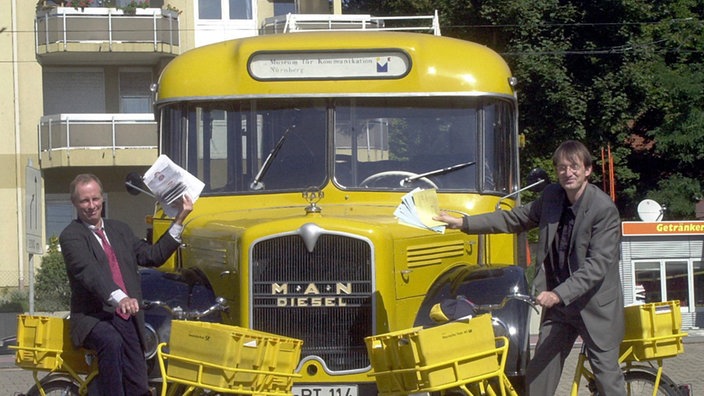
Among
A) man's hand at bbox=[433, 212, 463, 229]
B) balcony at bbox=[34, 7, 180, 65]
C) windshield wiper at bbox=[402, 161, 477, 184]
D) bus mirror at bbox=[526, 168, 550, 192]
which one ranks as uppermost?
balcony at bbox=[34, 7, 180, 65]

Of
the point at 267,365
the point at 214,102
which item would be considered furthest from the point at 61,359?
the point at 214,102

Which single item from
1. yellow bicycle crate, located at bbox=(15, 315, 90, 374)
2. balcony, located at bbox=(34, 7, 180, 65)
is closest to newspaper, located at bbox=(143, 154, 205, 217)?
yellow bicycle crate, located at bbox=(15, 315, 90, 374)

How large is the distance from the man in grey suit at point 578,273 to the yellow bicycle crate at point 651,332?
385 millimetres

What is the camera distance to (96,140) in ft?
106

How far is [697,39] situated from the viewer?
33469 mm

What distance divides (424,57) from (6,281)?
24114 millimetres

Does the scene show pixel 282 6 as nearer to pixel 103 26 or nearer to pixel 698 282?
pixel 103 26

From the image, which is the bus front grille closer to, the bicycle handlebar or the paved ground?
the bicycle handlebar

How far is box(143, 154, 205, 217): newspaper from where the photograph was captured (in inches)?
309

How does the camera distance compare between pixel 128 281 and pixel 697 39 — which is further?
pixel 697 39

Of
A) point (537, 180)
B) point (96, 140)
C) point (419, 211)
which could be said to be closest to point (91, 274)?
point (419, 211)

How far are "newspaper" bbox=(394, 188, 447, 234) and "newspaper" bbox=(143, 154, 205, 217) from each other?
137 cm

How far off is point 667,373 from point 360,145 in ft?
25.2

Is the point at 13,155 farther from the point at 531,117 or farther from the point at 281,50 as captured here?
the point at 281,50
